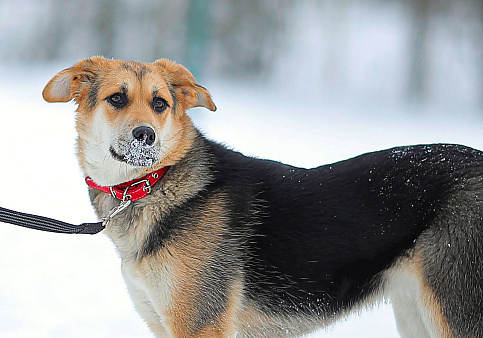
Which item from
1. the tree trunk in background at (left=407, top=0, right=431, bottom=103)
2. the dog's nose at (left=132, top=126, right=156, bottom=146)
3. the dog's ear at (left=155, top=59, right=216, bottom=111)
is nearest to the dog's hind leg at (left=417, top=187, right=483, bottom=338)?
the dog's ear at (left=155, top=59, right=216, bottom=111)

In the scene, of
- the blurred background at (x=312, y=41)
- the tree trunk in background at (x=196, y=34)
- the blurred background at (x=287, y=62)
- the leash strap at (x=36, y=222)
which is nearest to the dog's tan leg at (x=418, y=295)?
the leash strap at (x=36, y=222)

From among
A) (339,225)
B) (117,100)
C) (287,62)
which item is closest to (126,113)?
(117,100)

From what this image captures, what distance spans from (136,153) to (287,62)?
9947 mm

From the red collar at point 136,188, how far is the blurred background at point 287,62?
5.48 metres

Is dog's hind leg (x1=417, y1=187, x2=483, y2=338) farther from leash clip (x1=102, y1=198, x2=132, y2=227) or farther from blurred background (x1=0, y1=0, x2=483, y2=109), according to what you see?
blurred background (x1=0, y1=0, x2=483, y2=109)

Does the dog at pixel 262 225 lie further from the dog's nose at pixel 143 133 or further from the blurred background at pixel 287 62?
the blurred background at pixel 287 62

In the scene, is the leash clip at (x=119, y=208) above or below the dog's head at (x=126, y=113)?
below

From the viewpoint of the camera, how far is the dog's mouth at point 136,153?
2645 millimetres

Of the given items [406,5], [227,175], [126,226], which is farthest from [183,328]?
[406,5]

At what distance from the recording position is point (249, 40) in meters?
11.8

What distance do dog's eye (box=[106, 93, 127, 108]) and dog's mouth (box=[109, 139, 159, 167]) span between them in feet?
0.79

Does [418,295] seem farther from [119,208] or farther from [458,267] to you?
[119,208]

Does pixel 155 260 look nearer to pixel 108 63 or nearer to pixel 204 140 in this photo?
pixel 204 140

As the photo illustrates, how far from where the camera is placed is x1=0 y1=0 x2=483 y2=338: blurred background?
9.38 metres
